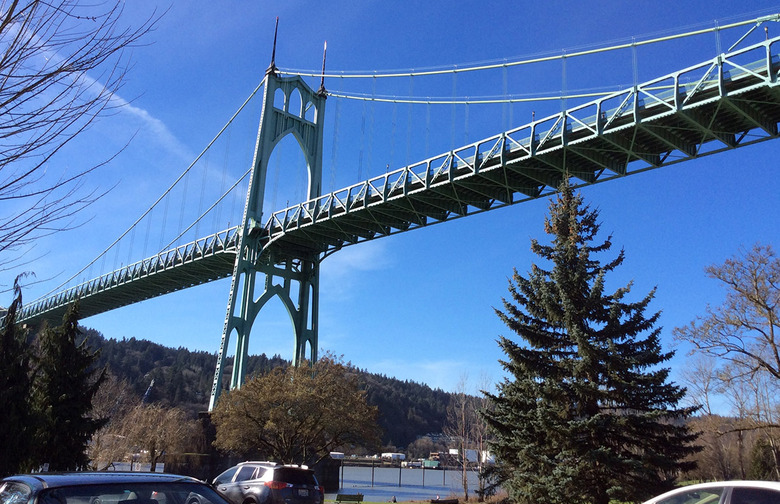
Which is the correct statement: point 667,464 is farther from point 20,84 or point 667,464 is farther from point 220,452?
point 220,452

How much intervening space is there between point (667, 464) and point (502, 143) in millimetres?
16469

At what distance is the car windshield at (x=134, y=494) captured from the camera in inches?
169

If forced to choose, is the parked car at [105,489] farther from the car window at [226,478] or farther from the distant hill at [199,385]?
the distant hill at [199,385]

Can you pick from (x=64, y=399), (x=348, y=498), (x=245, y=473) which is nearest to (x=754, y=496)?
(x=245, y=473)

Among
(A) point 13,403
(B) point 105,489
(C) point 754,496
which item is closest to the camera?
(B) point 105,489

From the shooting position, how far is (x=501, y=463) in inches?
747

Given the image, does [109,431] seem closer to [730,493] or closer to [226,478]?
[226,478]

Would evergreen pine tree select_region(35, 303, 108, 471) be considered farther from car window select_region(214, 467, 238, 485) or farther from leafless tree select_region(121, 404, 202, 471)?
leafless tree select_region(121, 404, 202, 471)

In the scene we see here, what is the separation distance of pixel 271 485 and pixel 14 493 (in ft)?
30.2

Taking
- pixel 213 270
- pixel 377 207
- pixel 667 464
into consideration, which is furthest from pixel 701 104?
pixel 213 270

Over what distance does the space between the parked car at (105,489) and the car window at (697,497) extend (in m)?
5.18

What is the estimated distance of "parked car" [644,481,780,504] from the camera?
6422 millimetres

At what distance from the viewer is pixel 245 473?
1438 centimetres

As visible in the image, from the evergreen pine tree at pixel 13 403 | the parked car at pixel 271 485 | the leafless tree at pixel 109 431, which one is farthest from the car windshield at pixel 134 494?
the leafless tree at pixel 109 431
